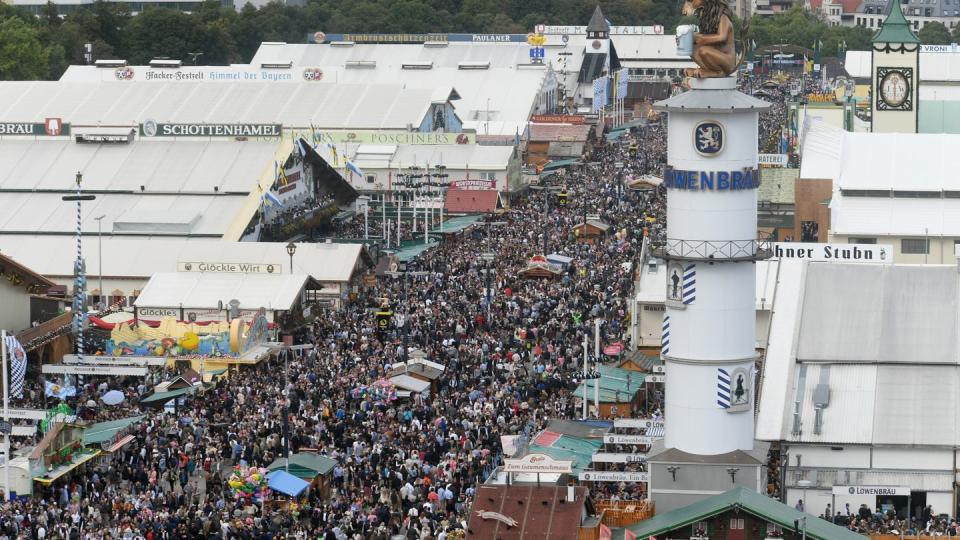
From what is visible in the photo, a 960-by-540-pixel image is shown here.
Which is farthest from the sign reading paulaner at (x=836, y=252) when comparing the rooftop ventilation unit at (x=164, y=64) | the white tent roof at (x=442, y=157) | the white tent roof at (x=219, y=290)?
the rooftop ventilation unit at (x=164, y=64)

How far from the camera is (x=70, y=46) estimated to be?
17175cm

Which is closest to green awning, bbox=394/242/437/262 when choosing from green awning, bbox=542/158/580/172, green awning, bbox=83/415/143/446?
green awning, bbox=83/415/143/446

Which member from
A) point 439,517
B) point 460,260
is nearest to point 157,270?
point 460,260

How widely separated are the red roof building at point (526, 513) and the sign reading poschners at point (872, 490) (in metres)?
7.97

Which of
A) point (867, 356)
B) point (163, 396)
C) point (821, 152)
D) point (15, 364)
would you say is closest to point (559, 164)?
point (821, 152)

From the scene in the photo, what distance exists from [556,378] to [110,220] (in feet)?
98.5

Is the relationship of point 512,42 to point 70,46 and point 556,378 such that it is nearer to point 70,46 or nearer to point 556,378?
point 70,46

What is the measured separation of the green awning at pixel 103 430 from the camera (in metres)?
53.6

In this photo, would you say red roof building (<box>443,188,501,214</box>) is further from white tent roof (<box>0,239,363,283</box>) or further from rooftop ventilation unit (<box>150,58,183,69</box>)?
rooftop ventilation unit (<box>150,58,183,69</box>)

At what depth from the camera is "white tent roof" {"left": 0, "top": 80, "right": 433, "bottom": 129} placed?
4806 inches

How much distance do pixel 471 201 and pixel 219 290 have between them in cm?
3289

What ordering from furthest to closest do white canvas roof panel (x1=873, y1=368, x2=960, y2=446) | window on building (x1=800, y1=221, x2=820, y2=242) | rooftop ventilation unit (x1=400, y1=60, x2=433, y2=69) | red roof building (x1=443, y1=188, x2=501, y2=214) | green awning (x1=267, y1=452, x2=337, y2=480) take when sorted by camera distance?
rooftop ventilation unit (x1=400, y1=60, x2=433, y2=69)
red roof building (x1=443, y1=188, x2=501, y2=214)
window on building (x1=800, y1=221, x2=820, y2=242)
green awning (x1=267, y1=452, x2=337, y2=480)
white canvas roof panel (x1=873, y1=368, x2=960, y2=446)

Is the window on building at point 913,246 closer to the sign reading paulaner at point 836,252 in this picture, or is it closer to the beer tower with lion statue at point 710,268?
the sign reading paulaner at point 836,252

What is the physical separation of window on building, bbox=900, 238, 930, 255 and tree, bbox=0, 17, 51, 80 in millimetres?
90094
